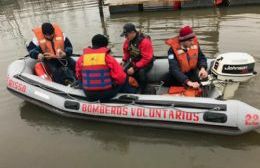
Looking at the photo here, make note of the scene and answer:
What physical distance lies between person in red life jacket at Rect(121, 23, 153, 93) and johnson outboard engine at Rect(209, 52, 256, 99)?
1094 mm

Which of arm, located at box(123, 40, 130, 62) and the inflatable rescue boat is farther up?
arm, located at box(123, 40, 130, 62)

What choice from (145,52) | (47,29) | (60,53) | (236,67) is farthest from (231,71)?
(47,29)

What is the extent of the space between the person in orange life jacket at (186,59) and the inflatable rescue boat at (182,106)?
267 mm

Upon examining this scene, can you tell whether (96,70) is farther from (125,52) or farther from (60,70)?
(60,70)

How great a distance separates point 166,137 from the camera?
16.7 feet

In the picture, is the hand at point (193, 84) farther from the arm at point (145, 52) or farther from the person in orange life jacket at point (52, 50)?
the person in orange life jacket at point (52, 50)

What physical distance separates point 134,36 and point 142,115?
4.15 ft

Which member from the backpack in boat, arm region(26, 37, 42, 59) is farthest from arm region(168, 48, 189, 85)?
arm region(26, 37, 42, 59)

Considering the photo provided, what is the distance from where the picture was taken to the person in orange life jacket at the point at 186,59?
522 cm

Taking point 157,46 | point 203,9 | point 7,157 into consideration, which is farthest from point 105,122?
point 203,9

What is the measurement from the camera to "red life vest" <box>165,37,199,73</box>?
5363mm

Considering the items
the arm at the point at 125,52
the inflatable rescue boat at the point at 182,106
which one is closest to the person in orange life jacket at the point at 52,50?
the inflatable rescue boat at the point at 182,106

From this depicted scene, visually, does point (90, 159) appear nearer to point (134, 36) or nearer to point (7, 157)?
point (7, 157)

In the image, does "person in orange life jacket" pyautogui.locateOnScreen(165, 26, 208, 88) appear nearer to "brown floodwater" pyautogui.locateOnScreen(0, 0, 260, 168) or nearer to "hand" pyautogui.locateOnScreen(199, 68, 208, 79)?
"hand" pyautogui.locateOnScreen(199, 68, 208, 79)
